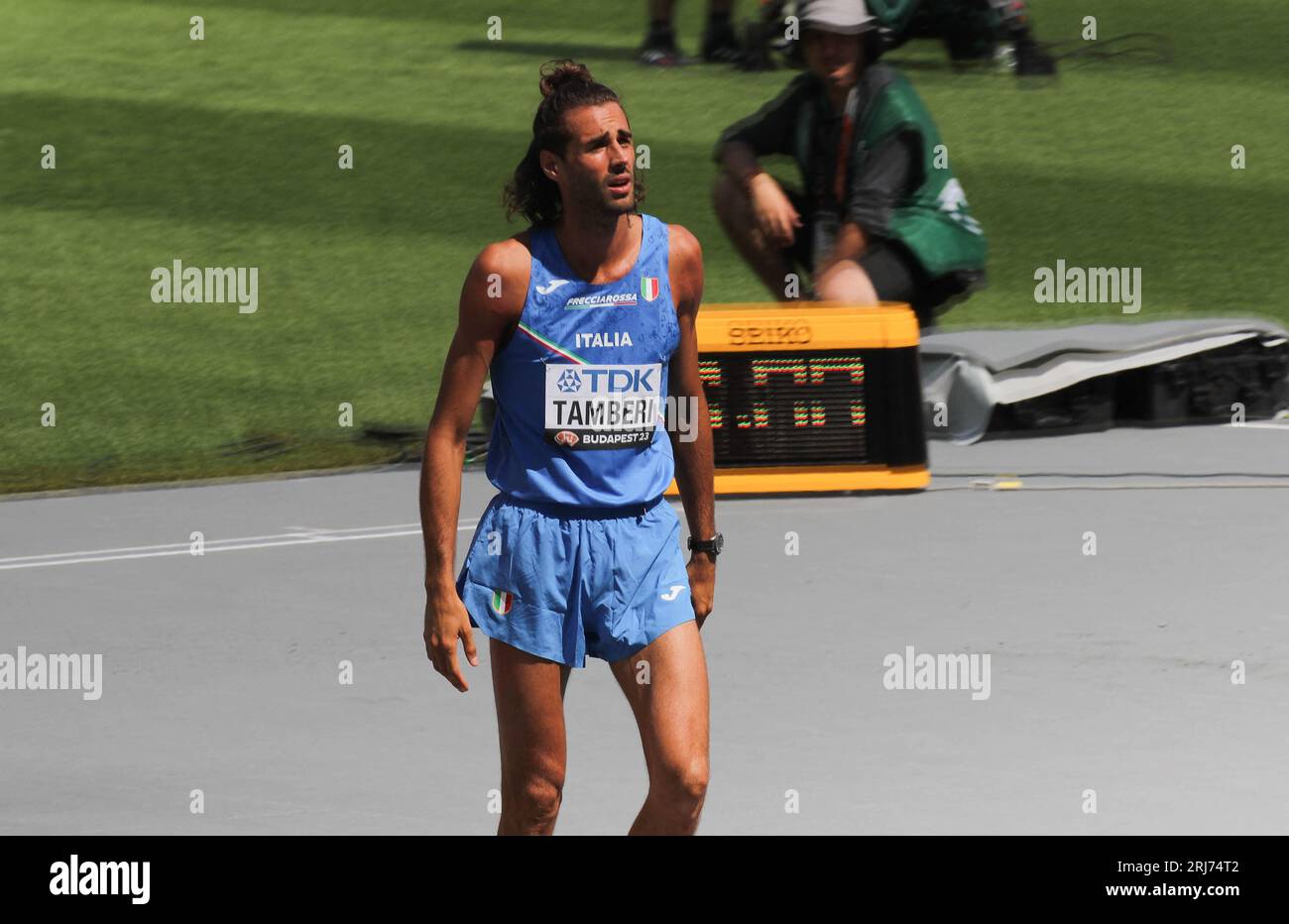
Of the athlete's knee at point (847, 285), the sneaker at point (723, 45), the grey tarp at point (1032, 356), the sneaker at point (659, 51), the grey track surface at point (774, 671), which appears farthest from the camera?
the sneaker at point (723, 45)

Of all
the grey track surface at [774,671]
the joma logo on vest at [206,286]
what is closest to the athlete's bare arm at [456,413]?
the grey track surface at [774,671]

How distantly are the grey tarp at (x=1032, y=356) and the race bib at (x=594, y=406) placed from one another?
22.2 ft

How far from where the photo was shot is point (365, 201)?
18.9 metres

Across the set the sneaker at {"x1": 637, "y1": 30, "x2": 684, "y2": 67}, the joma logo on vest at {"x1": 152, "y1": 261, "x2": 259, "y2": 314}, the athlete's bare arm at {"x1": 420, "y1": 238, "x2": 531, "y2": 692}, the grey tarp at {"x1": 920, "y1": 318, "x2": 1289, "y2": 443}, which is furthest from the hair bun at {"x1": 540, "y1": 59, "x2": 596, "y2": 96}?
the sneaker at {"x1": 637, "y1": 30, "x2": 684, "y2": 67}

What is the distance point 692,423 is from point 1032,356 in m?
6.78

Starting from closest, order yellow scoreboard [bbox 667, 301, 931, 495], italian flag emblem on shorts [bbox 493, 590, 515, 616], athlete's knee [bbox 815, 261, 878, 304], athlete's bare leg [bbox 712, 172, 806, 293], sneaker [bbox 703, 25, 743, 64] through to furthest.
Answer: italian flag emblem on shorts [bbox 493, 590, 515, 616], yellow scoreboard [bbox 667, 301, 931, 495], athlete's knee [bbox 815, 261, 878, 304], athlete's bare leg [bbox 712, 172, 806, 293], sneaker [bbox 703, 25, 743, 64]

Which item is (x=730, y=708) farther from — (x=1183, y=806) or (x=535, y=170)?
(x=535, y=170)

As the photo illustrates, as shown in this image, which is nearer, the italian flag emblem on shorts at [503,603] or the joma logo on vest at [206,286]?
the italian flag emblem on shorts at [503,603]

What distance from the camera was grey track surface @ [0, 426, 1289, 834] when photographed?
20.3ft

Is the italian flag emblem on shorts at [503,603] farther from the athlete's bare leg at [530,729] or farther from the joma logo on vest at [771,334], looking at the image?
the joma logo on vest at [771,334]

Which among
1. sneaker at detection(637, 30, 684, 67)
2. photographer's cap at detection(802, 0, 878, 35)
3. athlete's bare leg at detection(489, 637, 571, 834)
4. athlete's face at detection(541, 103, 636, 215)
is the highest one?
sneaker at detection(637, 30, 684, 67)

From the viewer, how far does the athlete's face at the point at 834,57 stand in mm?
10641

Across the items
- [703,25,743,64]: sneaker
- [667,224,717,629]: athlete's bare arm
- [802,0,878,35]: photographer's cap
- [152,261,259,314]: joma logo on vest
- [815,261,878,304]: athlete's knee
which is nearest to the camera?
[667,224,717,629]: athlete's bare arm

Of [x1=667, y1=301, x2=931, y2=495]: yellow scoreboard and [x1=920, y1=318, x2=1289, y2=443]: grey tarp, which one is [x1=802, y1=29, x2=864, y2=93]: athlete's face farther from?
[x1=920, y1=318, x2=1289, y2=443]: grey tarp
